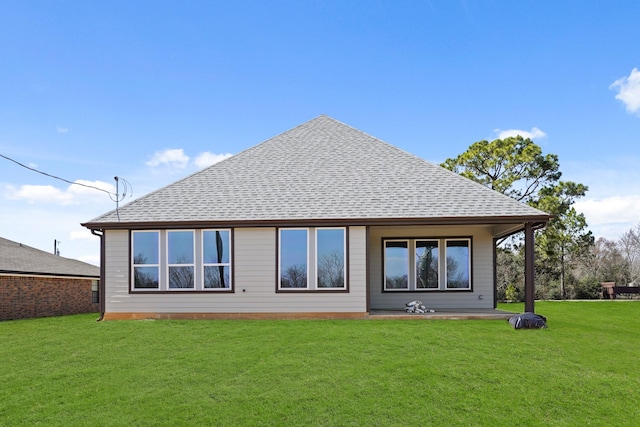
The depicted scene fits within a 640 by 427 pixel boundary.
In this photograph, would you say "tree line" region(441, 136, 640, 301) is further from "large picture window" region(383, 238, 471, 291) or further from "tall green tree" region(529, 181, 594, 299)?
"large picture window" region(383, 238, 471, 291)

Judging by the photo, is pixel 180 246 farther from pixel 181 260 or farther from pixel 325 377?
pixel 325 377

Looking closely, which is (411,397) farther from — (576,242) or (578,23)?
(576,242)

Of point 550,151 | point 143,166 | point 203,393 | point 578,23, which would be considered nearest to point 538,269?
point 550,151

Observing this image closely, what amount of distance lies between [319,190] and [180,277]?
4.57 m

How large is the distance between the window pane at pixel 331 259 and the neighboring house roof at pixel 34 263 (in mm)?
11541

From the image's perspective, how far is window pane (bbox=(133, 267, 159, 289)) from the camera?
499 inches

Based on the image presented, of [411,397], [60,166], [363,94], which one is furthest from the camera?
[363,94]

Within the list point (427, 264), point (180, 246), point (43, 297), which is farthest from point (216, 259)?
point (43, 297)

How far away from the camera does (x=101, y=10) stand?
15.7 meters

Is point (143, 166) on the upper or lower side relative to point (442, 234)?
upper

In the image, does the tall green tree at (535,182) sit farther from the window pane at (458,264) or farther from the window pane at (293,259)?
the window pane at (293,259)

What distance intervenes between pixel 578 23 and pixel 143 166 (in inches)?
617

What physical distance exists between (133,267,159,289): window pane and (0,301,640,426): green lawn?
7.56 ft

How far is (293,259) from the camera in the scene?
12406 mm
